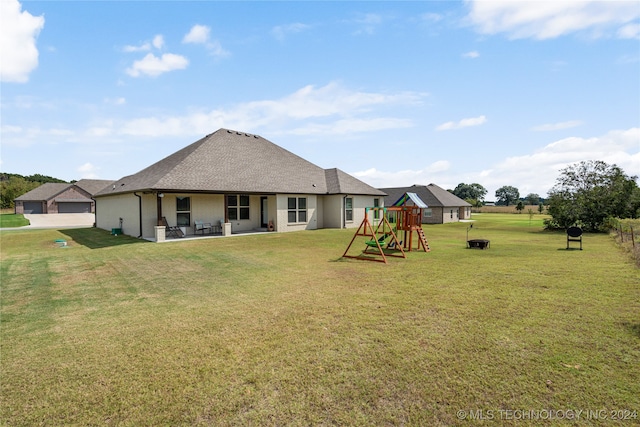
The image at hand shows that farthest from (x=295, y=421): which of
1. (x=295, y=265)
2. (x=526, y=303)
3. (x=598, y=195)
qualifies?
(x=598, y=195)

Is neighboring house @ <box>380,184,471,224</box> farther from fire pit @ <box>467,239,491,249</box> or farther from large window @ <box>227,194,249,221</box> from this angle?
fire pit @ <box>467,239,491,249</box>

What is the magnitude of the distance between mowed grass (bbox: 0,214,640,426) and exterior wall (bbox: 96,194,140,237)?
1104cm

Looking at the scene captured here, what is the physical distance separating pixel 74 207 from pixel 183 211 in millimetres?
47631

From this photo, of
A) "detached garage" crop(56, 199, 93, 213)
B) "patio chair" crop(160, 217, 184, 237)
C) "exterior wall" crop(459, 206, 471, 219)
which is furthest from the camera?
"detached garage" crop(56, 199, 93, 213)

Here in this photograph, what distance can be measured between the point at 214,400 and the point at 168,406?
1.49 feet

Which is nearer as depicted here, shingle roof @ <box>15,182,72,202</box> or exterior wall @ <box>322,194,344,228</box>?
exterior wall @ <box>322,194,344,228</box>

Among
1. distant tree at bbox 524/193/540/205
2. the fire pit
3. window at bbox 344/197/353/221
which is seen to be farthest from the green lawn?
distant tree at bbox 524/193/540/205

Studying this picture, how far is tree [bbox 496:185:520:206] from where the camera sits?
415 feet

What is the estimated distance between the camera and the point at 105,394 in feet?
11.5

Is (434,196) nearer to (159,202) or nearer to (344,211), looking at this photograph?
(344,211)

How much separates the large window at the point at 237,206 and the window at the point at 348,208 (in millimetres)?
7947

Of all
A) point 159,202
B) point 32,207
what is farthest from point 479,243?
point 32,207

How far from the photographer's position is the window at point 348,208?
25538 mm

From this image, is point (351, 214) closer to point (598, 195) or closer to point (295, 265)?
point (295, 265)
